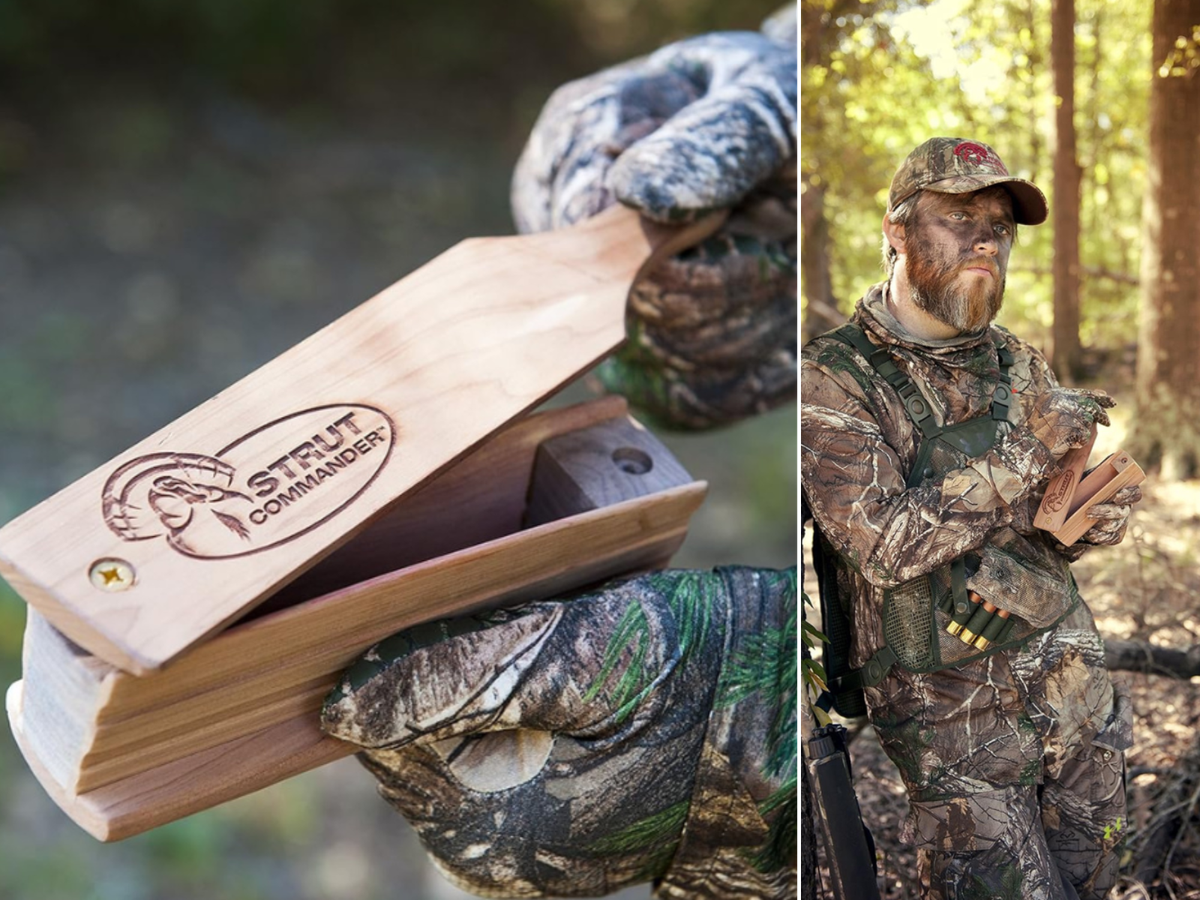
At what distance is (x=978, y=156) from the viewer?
0.75 metres

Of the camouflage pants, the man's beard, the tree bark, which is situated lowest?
the tree bark

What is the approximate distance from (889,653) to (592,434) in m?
0.43

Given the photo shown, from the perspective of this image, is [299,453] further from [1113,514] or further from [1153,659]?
[1153,659]

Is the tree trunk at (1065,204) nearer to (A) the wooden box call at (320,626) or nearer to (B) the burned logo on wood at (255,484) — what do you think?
(A) the wooden box call at (320,626)

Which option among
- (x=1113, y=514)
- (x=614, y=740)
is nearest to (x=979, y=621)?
(x=1113, y=514)

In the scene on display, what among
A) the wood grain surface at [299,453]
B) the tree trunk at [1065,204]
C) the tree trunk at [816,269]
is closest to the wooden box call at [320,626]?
the wood grain surface at [299,453]

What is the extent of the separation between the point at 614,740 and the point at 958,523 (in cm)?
37

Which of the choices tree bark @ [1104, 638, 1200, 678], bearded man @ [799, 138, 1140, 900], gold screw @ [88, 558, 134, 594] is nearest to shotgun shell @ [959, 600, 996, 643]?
bearded man @ [799, 138, 1140, 900]

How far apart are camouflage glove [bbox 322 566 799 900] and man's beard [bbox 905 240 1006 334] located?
327 mm

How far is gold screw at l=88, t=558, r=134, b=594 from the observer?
2.61 feet

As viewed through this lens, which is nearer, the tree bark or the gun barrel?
the gun barrel

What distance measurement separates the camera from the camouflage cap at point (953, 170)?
745 mm

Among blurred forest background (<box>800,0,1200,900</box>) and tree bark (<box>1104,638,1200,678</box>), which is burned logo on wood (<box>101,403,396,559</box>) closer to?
blurred forest background (<box>800,0,1200,900</box>)

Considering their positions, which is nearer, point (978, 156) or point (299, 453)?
point (978, 156)
